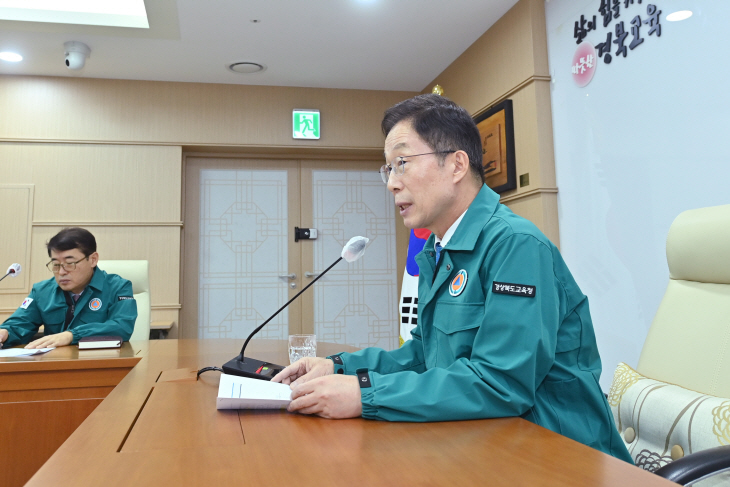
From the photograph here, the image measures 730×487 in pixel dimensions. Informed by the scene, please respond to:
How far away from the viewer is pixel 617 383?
1.27 metres

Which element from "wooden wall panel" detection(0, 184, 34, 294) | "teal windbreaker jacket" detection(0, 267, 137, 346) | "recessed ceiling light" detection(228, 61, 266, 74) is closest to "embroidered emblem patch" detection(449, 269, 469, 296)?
"teal windbreaker jacket" detection(0, 267, 137, 346)

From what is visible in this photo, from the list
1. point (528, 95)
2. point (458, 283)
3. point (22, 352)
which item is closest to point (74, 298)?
point (22, 352)

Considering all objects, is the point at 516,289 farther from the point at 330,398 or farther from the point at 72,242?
the point at 72,242

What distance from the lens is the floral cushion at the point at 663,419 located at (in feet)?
3.27

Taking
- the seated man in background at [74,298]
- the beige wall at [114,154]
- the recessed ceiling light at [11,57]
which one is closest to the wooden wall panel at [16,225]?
the beige wall at [114,154]

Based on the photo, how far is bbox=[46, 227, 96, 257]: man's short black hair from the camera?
2.49 meters

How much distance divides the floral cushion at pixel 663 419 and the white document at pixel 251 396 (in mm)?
743

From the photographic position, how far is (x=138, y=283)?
305 centimetres

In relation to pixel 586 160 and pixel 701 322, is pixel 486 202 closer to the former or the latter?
pixel 701 322

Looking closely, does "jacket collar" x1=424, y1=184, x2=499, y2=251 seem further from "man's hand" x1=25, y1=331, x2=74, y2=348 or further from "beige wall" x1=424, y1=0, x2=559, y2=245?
"beige wall" x1=424, y1=0, x2=559, y2=245

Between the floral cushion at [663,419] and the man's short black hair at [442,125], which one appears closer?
the floral cushion at [663,419]

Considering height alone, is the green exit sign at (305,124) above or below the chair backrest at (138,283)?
above

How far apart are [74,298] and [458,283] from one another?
222cm

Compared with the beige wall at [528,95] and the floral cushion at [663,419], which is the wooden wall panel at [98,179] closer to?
the beige wall at [528,95]
